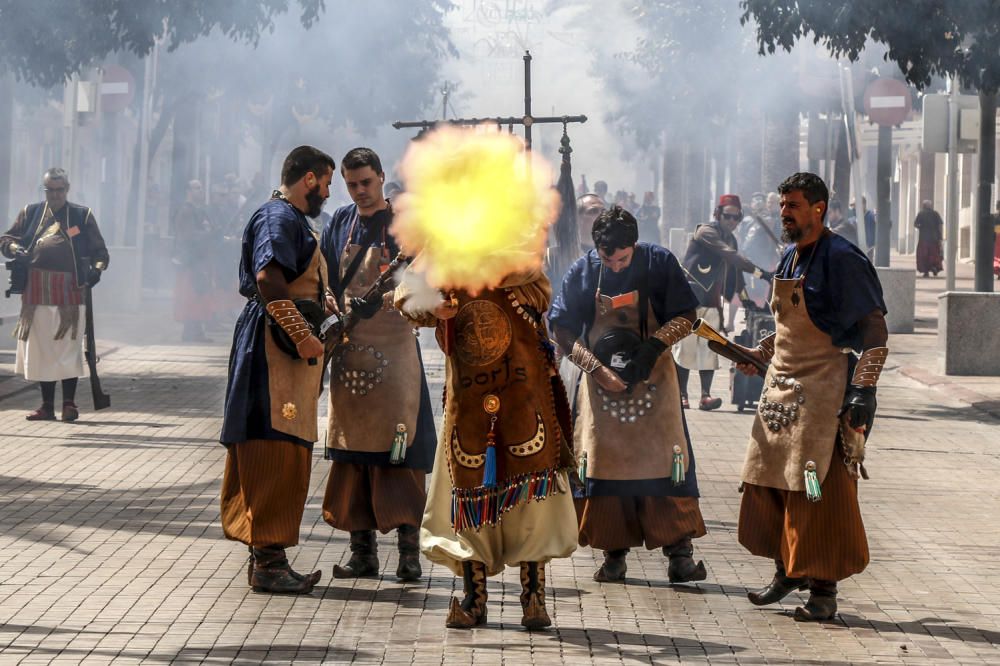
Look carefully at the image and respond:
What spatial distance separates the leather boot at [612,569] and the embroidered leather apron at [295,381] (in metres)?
1.42

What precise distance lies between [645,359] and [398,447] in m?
1.16

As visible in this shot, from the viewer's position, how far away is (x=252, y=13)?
19688 millimetres

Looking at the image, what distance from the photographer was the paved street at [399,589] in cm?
677

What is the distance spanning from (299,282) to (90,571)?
1.68 m

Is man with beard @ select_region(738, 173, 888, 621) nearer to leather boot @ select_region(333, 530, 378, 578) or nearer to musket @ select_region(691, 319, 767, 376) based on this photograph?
musket @ select_region(691, 319, 767, 376)

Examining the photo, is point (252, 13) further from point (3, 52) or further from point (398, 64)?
point (398, 64)

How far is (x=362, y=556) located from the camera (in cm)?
827

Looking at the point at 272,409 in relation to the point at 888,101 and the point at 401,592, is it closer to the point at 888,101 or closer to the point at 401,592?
the point at 401,592

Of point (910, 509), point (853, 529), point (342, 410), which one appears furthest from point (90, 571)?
point (910, 509)

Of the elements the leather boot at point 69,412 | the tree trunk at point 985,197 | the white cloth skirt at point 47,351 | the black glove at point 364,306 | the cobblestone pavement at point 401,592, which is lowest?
the cobblestone pavement at point 401,592

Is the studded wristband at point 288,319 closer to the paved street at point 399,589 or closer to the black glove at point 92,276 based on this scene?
the paved street at point 399,589

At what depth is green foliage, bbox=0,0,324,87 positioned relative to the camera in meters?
18.7

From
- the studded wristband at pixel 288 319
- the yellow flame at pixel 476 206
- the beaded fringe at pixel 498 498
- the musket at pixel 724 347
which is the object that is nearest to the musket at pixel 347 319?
the studded wristband at pixel 288 319

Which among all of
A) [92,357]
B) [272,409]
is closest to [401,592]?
[272,409]
